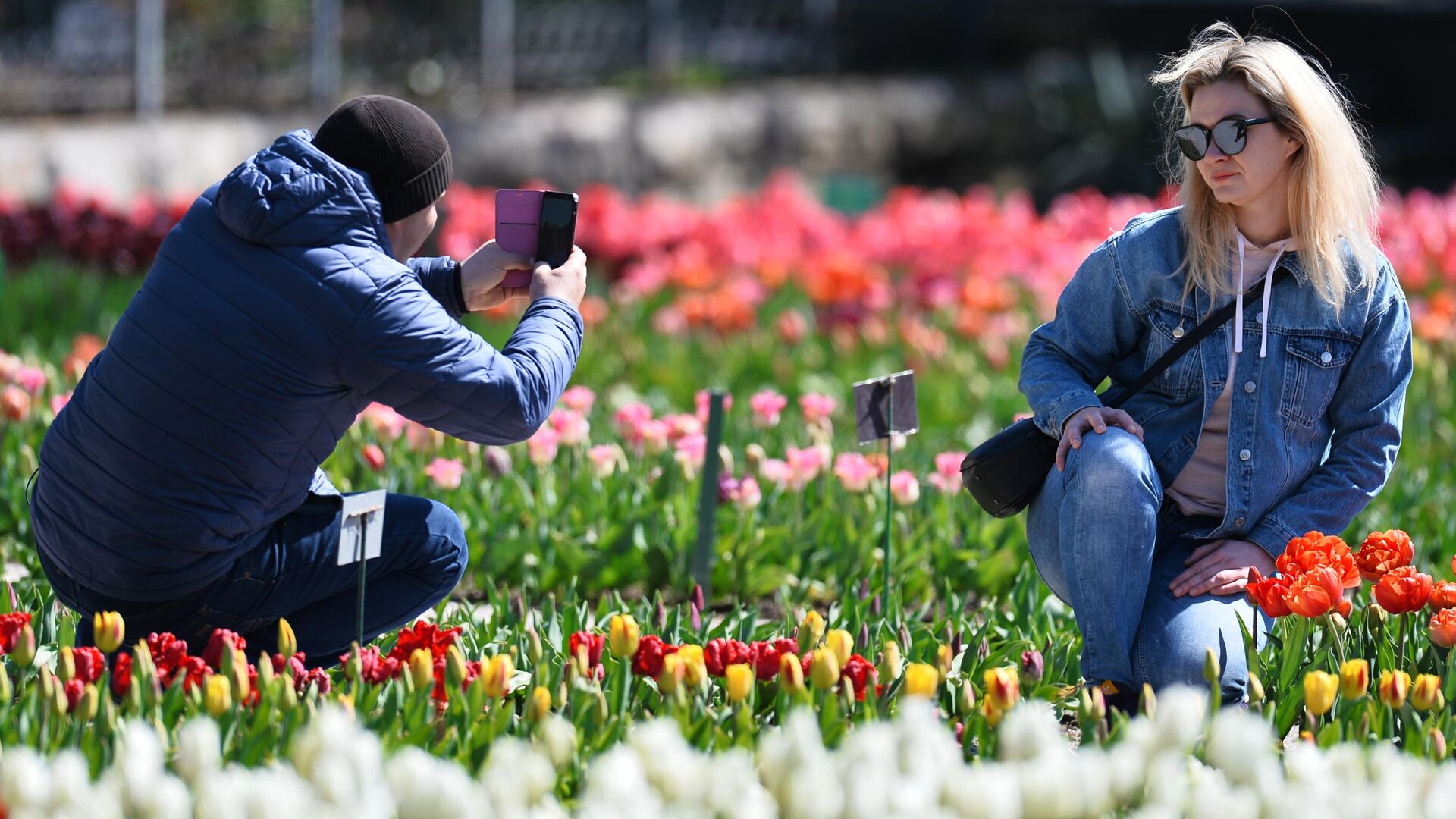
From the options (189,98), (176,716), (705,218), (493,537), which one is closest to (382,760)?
(176,716)

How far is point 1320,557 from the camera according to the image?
7.95ft

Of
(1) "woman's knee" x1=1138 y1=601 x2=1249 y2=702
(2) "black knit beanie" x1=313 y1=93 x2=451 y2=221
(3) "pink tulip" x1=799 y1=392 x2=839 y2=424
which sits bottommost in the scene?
(1) "woman's knee" x1=1138 y1=601 x2=1249 y2=702

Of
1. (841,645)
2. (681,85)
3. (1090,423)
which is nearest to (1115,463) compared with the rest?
(1090,423)

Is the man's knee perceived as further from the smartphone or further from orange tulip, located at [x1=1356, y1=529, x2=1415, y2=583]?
orange tulip, located at [x1=1356, y1=529, x2=1415, y2=583]

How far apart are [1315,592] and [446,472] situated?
76.1 inches

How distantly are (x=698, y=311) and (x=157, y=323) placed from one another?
3.73 m

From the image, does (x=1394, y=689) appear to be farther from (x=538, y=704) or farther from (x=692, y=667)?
(x=538, y=704)

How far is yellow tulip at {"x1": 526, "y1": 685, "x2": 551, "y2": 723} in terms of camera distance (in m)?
2.18

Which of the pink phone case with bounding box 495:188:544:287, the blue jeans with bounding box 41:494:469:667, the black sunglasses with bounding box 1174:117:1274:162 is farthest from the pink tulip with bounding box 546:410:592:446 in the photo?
the black sunglasses with bounding box 1174:117:1274:162

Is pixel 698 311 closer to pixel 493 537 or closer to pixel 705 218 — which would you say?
pixel 705 218

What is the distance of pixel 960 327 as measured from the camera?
591cm

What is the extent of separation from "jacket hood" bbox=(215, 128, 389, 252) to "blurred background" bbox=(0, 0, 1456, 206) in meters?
6.09

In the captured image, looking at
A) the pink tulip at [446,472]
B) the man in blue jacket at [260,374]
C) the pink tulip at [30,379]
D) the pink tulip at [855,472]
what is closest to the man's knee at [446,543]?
the man in blue jacket at [260,374]

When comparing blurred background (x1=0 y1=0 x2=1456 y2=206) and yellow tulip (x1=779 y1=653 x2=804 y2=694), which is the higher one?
blurred background (x1=0 y1=0 x2=1456 y2=206)
